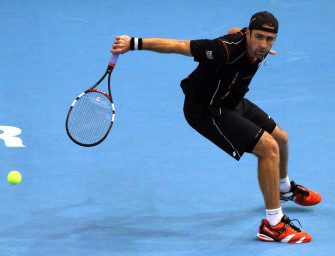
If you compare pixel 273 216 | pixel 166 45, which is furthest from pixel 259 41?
pixel 273 216

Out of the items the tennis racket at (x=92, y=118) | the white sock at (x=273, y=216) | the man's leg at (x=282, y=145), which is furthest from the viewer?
the man's leg at (x=282, y=145)

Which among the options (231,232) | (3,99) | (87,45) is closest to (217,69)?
(231,232)

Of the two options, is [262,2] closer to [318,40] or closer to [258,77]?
→ [318,40]

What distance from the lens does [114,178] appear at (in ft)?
26.2

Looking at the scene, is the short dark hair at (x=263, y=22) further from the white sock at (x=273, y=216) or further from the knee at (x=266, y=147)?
the white sock at (x=273, y=216)

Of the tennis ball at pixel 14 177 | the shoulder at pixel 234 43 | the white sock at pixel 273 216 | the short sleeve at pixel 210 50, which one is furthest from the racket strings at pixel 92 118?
the white sock at pixel 273 216

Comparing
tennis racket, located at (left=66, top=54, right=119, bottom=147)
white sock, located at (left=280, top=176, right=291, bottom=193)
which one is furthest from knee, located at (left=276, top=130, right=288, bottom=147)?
tennis racket, located at (left=66, top=54, right=119, bottom=147)

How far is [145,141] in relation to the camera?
29.1 feet

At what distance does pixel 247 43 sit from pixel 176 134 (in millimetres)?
2567

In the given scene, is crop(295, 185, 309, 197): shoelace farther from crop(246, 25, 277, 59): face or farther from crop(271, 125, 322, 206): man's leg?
crop(246, 25, 277, 59): face

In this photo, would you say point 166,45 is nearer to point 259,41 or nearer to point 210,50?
point 210,50

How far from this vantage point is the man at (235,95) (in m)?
6.53

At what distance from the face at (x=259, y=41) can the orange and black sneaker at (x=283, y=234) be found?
4.84ft

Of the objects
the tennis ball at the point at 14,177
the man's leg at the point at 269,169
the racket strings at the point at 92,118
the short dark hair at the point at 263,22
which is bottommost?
the tennis ball at the point at 14,177
